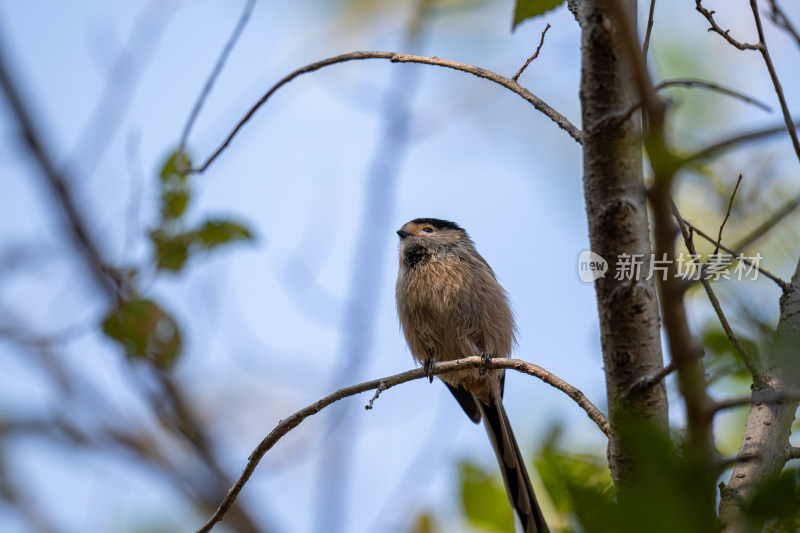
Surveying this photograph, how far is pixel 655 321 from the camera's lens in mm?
1828

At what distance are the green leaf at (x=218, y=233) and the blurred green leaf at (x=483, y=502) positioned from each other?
1929 mm

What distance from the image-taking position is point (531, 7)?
2.83 m

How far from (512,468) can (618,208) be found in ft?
10.5

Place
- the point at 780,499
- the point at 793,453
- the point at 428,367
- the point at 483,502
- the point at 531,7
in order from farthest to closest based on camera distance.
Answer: the point at 428,367 < the point at 483,502 < the point at 531,7 < the point at 793,453 < the point at 780,499

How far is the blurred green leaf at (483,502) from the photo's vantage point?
304 centimetres

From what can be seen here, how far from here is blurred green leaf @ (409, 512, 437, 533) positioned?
14.7 ft

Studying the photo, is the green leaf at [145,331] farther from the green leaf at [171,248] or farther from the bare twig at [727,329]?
the bare twig at [727,329]

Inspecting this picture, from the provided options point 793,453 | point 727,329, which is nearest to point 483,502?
point 793,453

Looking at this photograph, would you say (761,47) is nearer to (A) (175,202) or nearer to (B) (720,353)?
(B) (720,353)

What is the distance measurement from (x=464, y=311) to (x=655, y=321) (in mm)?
3240

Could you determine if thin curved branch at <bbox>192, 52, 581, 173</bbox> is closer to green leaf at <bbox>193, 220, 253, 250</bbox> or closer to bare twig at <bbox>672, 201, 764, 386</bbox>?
bare twig at <bbox>672, 201, 764, 386</bbox>

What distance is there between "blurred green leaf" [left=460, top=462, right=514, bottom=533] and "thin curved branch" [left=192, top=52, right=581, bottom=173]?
1444mm

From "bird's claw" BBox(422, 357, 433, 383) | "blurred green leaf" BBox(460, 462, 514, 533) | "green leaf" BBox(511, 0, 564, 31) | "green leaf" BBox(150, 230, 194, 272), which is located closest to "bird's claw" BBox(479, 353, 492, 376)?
"bird's claw" BBox(422, 357, 433, 383)

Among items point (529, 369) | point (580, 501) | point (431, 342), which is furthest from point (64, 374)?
point (580, 501)
